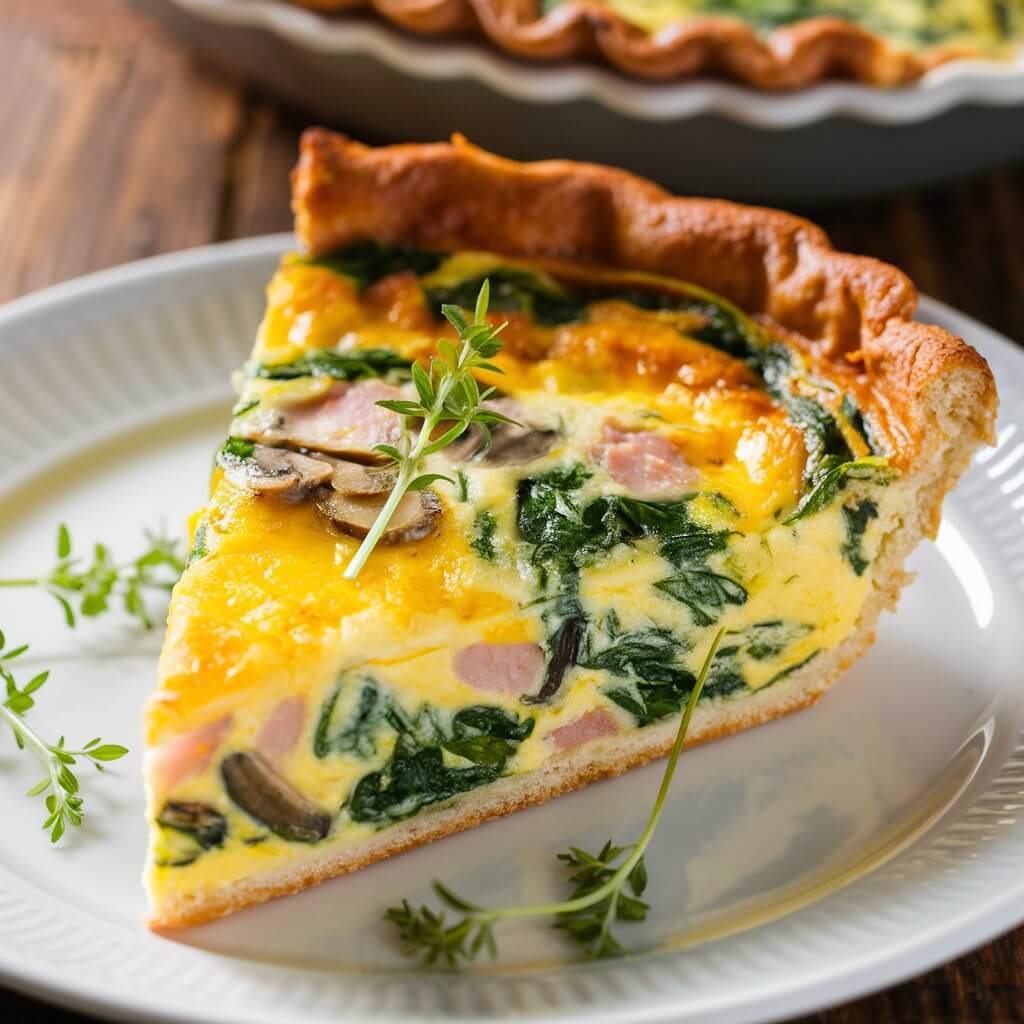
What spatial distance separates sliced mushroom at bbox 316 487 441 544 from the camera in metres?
2.62

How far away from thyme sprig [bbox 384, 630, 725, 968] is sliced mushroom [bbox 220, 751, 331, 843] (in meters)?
0.21

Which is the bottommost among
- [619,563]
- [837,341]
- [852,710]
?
[852,710]

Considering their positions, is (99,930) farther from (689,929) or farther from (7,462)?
(7,462)

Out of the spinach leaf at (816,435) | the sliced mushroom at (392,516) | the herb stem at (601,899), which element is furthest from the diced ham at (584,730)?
the spinach leaf at (816,435)

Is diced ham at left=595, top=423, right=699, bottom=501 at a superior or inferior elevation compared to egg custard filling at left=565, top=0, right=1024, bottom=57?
inferior

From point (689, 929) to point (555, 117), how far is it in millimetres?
2393

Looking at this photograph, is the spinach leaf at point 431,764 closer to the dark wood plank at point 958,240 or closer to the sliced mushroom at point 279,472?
the sliced mushroom at point 279,472

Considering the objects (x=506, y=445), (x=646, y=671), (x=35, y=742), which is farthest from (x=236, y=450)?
(x=646, y=671)

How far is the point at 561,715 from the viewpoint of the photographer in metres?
2.78

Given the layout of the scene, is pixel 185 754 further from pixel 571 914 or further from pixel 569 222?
pixel 569 222

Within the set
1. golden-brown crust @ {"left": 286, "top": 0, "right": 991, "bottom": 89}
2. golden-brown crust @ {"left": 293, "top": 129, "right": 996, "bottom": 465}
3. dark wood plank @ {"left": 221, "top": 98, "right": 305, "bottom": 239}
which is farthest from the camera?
dark wood plank @ {"left": 221, "top": 98, "right": 305, "bottom": 239}

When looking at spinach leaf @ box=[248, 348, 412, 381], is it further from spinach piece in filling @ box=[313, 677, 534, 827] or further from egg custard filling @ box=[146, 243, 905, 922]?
spinach piece in filling @ box=[313, 677, 534, 827]

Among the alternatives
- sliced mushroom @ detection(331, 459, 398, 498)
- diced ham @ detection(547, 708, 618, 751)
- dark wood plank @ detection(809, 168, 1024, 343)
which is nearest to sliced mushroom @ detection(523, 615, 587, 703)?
diced ham @ detection(547, 708, 618, 751)

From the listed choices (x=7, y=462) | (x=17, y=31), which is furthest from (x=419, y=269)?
(x=17, y=31)
